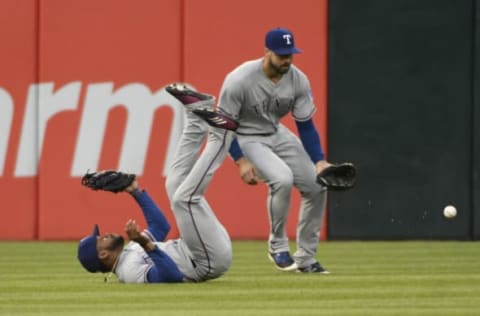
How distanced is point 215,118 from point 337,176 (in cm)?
97

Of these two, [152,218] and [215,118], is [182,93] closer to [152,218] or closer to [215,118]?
[215,118]

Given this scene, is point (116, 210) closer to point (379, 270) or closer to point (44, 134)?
point (44, 134)

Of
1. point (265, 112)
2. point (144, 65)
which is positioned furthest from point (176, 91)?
point (144, 65)

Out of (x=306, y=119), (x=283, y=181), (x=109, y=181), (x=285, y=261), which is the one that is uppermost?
(x=306, y=119)

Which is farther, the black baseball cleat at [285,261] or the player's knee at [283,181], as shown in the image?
the black baseball cleat at [285,261]

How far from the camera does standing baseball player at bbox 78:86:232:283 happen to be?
29.3ft

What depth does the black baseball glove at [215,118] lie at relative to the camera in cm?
933

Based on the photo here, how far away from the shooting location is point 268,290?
28.8 feet

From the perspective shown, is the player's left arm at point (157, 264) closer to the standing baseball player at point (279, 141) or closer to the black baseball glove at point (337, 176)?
the standing baseball player at point (279, 141)

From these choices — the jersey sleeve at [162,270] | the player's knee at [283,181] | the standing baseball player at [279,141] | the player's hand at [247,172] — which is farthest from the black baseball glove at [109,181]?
the player's knee at [283,181]

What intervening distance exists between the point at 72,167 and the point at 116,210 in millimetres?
556

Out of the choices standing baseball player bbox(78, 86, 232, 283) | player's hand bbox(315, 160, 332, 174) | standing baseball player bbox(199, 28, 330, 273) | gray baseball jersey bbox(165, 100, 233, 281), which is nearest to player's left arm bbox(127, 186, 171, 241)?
standing baseball player bbox(78, 86, 232, 283)

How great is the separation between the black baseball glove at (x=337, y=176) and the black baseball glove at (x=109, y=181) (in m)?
1.22

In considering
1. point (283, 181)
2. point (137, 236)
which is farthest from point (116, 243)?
point (283, 181)
